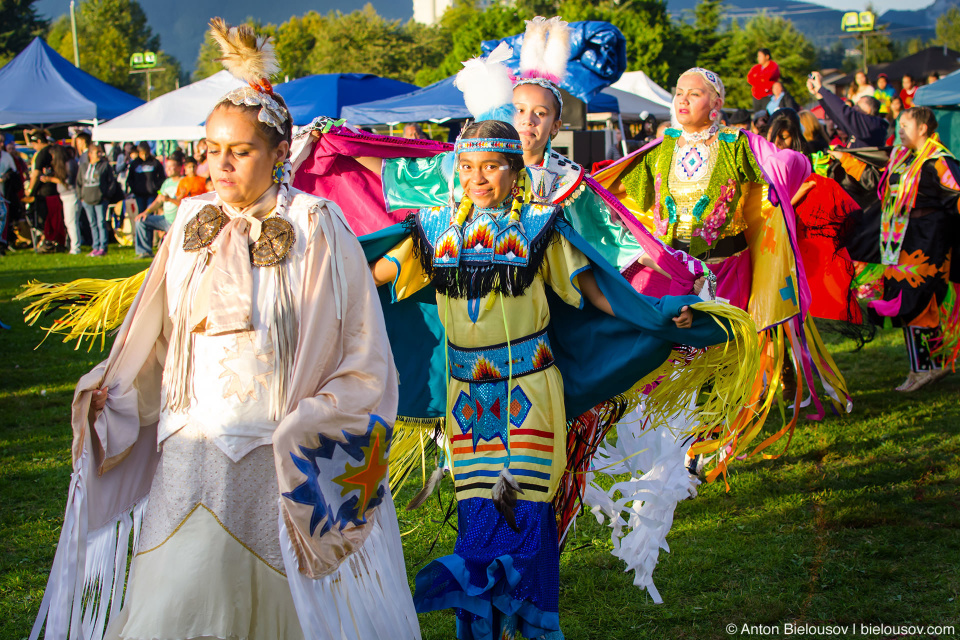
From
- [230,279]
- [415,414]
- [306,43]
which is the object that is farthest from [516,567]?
[306,43]

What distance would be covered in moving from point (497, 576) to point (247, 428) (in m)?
0.97

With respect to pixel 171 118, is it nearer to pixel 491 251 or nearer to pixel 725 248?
pixel 725 248

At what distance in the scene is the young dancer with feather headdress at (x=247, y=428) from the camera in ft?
6.77

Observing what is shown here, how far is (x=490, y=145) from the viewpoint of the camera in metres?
2.88

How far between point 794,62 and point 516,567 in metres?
56.8

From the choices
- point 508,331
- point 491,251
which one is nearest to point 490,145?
point 491,251

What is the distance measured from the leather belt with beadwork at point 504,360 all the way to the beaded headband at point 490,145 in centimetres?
61

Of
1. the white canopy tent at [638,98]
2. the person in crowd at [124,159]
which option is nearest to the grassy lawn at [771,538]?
the person in crowd at [124,159]

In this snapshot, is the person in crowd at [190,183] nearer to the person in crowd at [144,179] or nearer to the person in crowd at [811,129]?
the person in crowd at [144,179]

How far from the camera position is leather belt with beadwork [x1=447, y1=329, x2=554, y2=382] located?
2.91m

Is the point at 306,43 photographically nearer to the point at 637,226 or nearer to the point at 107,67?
the point at 107,67

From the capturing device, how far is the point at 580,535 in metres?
4.19

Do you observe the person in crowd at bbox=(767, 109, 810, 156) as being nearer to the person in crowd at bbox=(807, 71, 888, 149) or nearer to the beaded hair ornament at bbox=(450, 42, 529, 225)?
the person in crowd at bbox=(807, 71, 888, 149)

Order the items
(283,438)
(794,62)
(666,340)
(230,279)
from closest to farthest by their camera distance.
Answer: (283,438) → (230,279) → (666,340) → (794,62)
